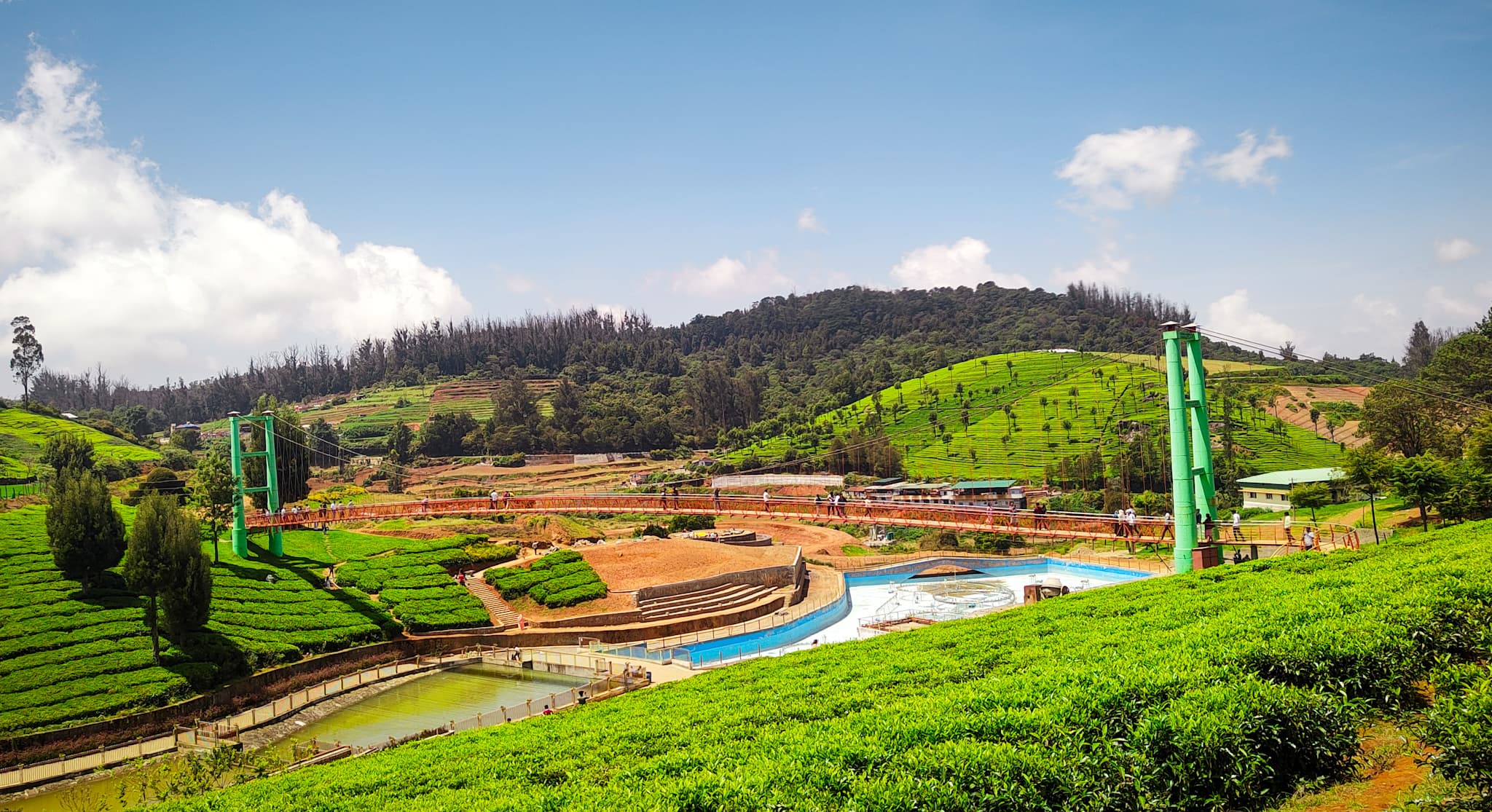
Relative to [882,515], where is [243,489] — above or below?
above

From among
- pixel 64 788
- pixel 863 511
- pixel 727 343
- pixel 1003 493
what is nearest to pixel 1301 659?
pixel 863 511

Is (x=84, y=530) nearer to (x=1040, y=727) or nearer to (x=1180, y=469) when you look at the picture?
(x=1040, y=727)

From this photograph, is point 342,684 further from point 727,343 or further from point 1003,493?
point 727,343

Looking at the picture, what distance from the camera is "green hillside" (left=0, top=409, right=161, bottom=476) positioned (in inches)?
2127

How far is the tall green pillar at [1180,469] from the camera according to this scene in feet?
54.3

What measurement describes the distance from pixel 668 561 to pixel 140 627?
16242 millimetres

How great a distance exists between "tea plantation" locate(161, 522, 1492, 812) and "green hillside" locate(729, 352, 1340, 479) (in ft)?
153

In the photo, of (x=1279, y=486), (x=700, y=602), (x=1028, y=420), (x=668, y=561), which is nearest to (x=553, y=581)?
(x=668, y=561)

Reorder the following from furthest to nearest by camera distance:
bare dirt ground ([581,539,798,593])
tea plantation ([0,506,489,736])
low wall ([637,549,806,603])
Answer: bare dirt ground ([581,539,798,593]) → low wall ([637,549,806,603]) → tea plantation ([0,506,489,736])

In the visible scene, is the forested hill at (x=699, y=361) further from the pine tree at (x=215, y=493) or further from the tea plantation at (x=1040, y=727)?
the tea plantation at (x=1040, y=727)

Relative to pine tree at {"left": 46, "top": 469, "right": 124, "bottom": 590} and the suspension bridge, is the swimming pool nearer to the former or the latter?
the suspension bridge

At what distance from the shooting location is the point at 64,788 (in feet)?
55.7

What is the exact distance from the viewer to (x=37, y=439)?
5966 cm

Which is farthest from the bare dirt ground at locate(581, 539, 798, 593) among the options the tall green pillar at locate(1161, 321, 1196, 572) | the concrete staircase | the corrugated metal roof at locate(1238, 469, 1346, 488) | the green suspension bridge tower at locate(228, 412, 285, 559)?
the corrugated metal roof at locate(1238, 469, 1346, 488)
